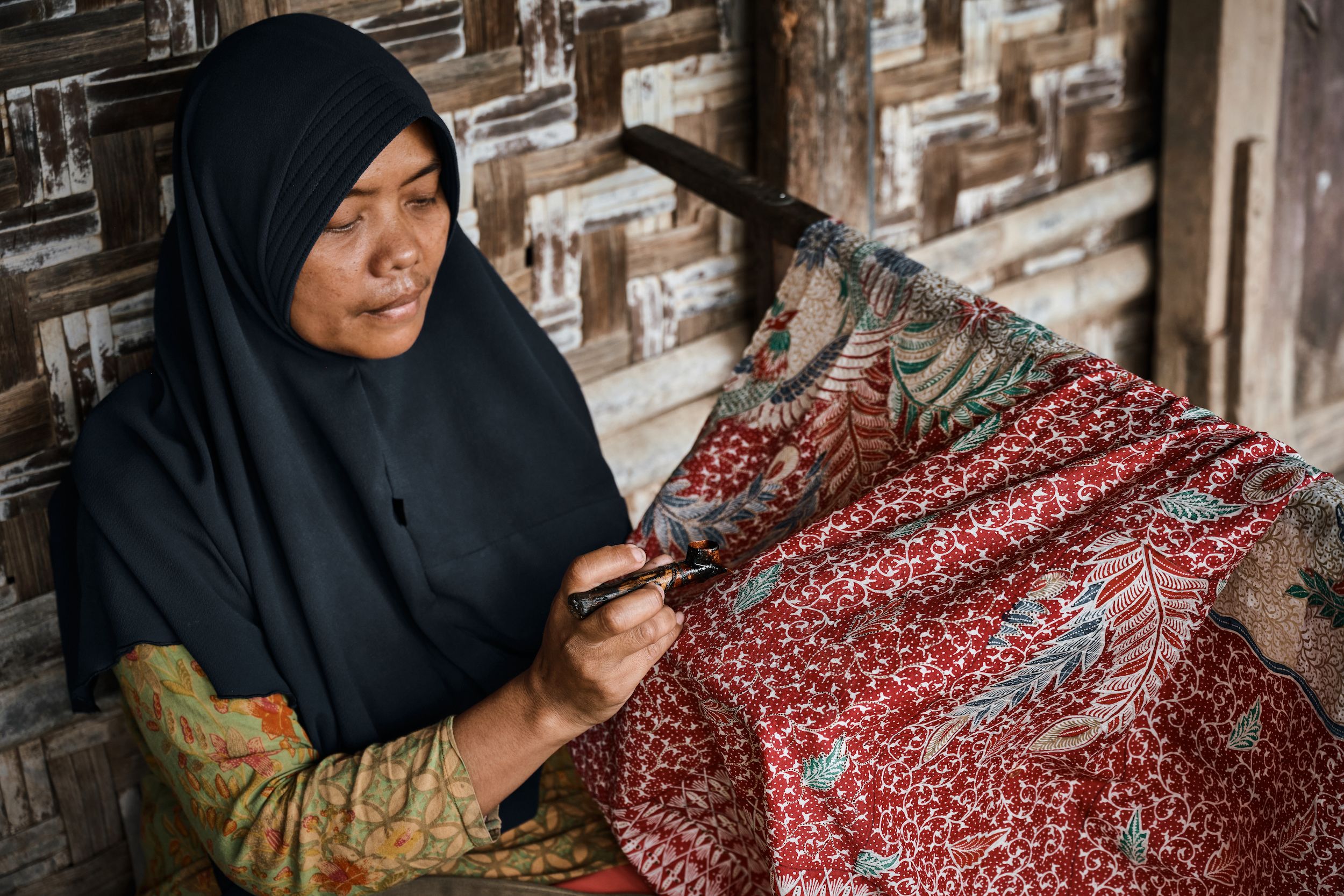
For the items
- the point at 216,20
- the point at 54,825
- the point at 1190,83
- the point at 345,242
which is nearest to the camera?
the point at 345,242

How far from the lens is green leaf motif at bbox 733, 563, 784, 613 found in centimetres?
115

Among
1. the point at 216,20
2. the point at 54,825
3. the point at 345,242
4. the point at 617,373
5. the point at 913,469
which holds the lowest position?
the point at 54,825

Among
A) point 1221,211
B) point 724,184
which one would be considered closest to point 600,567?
point 724,184

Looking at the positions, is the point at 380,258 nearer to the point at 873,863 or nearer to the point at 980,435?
the point at 980,435

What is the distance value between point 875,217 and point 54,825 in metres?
1.90

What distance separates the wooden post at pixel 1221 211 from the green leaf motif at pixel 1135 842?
2215mm

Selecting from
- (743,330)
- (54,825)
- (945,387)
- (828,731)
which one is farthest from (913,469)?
(54,825)

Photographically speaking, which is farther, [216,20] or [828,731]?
[216,20]

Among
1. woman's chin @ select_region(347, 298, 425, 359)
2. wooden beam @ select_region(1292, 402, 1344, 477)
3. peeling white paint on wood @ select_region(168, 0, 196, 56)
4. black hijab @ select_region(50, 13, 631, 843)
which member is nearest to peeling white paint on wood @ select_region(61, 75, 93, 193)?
peeling white paint on wood @ select_region(168, 0, 196, 56)

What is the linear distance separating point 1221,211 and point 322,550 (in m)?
2.45

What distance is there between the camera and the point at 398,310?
138 cm

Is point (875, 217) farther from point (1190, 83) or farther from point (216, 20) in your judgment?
point (216, 20)

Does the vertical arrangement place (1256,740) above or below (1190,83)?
below

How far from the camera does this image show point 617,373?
7.49 ft
